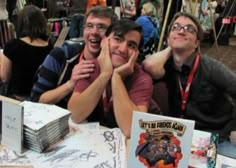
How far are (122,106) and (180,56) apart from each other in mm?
555

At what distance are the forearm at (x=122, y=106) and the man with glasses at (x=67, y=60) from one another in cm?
29

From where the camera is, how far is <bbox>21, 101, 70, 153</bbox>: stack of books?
1.22 meters

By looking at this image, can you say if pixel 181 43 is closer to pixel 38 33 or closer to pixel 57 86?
pixel 57 86

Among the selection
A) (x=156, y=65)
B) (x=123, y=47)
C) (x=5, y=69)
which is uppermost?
(x=123, y=47)

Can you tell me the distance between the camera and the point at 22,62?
2.46 m

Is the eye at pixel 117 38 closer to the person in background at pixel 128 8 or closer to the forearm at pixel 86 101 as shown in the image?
the forearm at pixel 86 101

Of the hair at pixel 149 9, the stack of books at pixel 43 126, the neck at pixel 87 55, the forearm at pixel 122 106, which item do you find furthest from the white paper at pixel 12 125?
the hair at pixel 149 9

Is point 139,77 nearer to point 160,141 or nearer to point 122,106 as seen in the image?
point 122,106

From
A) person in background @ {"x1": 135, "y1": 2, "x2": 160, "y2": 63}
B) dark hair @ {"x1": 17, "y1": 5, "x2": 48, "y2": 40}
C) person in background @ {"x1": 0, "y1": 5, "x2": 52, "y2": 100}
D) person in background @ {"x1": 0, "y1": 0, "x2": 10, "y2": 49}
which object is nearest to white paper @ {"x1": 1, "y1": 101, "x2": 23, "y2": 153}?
person in background @ {"x1": 0, "y1": 5, "x2": 52, "y2": 100}

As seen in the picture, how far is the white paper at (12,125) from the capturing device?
1.19m

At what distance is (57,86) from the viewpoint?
73.5 inches

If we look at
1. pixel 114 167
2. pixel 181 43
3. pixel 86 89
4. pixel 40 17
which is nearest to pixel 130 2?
pixel 40 17

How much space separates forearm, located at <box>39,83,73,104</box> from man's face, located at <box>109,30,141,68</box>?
306mm

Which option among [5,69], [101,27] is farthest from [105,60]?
[5,69]
